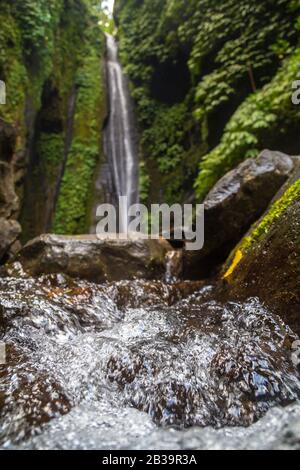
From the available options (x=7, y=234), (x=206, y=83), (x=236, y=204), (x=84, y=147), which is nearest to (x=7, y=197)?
(x=7, y=234)

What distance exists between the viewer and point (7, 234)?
5234mm

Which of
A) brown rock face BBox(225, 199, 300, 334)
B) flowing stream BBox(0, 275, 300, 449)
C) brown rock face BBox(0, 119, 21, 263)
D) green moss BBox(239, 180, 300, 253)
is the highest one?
brown rock face BBox(0, 119, 21, 263)

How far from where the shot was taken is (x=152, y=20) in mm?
11805

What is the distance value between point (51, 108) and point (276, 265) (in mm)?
9320

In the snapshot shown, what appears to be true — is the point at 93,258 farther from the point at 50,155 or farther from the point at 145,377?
the point at 50,155

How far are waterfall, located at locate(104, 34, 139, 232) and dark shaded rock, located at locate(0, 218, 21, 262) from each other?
4.64 meters

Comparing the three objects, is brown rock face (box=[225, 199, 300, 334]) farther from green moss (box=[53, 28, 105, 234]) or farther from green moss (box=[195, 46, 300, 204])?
green moss (box=[53, 28, 105, 234])

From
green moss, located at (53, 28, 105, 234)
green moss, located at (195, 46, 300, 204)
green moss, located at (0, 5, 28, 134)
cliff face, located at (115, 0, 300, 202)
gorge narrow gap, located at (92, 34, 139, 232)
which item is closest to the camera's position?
green moss, located at (195, 46, 300, 204)

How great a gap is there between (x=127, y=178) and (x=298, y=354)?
915 centimetres

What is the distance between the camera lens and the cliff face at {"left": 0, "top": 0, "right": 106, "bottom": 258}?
7359 mm

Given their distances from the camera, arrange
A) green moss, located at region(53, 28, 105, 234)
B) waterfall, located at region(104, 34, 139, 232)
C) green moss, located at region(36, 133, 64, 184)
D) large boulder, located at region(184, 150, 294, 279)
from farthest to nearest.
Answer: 1. waterfall, located at region(104, 34, 139, 232)
2. green moss, located at region(36, 133, 64, 184)
3. green moss, located at region(53, 28, 105, 234)
4. large boulder, located at region(184, 150, 294, 279)

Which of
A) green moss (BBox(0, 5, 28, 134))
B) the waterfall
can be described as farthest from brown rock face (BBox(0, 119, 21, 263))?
the waterfall

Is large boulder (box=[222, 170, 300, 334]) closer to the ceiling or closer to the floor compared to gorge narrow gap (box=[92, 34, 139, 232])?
closer to the floor

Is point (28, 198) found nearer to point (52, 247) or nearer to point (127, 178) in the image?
point (127, 178)
